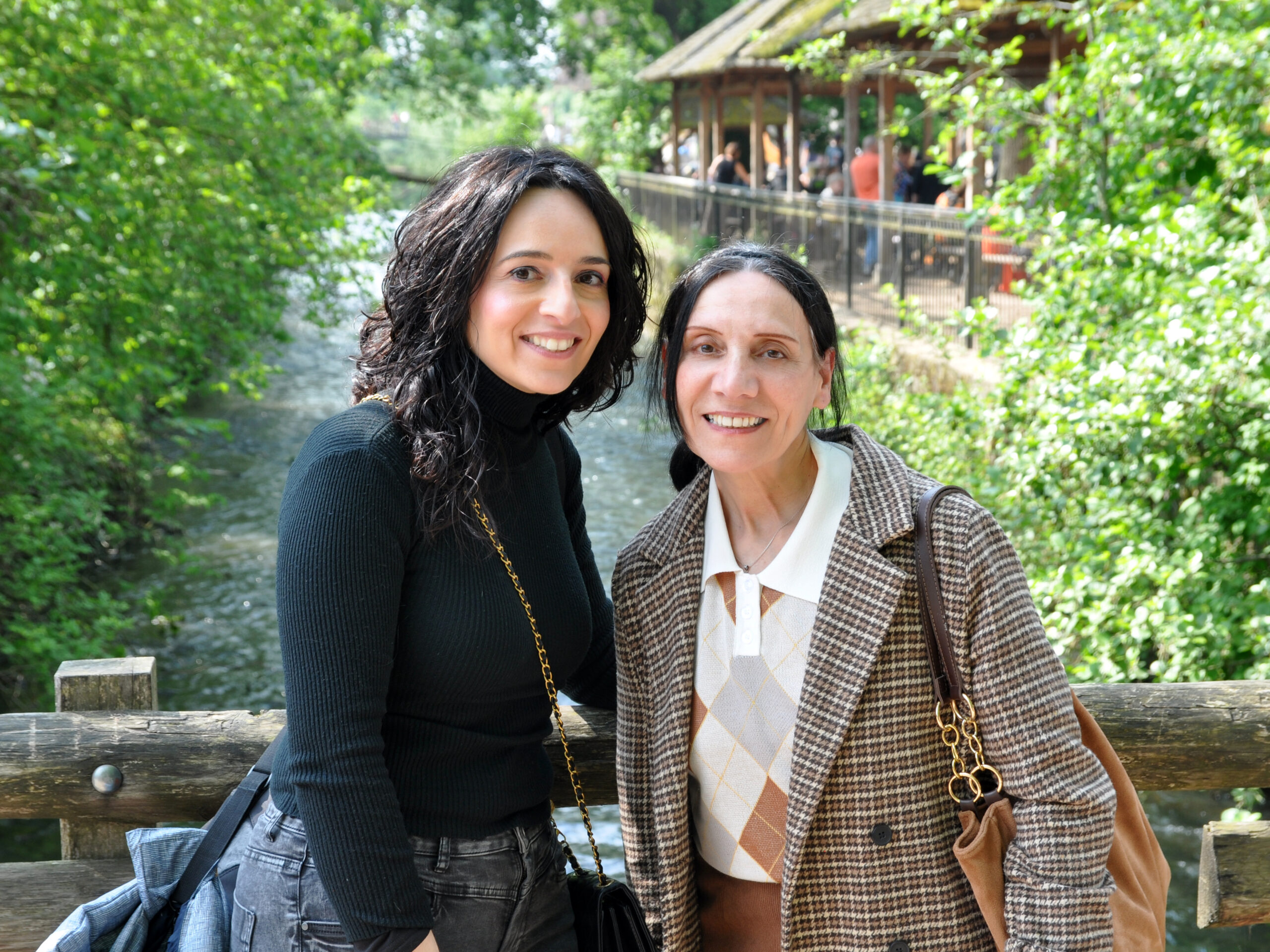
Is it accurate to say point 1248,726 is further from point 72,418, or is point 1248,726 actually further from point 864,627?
point 72,418

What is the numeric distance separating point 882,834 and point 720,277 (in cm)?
91

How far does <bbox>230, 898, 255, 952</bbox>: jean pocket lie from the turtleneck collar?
2.64 ft

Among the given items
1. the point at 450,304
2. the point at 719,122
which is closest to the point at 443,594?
the point at 450,304

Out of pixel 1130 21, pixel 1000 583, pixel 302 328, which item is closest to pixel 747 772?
pixel 1000 583

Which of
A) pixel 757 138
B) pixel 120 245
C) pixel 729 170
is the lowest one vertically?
pixel 120 245

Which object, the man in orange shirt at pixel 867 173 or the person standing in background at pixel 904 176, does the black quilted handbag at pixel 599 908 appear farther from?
the person standing in background at pixel 904 176

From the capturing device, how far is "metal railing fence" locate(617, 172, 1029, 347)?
968cm

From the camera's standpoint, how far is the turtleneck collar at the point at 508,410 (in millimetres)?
2004

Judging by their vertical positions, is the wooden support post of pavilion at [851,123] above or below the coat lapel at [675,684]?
above

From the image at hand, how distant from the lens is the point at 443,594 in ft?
6.05

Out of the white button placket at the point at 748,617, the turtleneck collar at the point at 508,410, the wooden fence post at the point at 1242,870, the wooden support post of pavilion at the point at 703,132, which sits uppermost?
the wooden support post of pavilion at the point at 703,132

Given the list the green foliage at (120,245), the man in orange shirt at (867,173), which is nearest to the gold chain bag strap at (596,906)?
the green foliage at (120,245)

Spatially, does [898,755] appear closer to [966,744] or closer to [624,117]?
[966,744]

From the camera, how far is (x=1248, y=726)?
8.16ft
